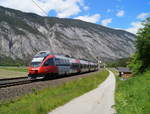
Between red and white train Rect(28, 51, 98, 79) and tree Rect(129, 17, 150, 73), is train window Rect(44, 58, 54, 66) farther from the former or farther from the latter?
tree Rect(129, 17, 150, 73)

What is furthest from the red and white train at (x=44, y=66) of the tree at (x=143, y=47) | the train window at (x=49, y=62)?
the tree at (x=143, y=47)

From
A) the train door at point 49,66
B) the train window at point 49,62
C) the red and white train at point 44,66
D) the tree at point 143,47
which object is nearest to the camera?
the red and white train at point 44,66

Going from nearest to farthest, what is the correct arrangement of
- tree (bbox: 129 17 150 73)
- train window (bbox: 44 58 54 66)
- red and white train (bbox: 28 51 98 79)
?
Result: red and white train (bbox: 28 51 98 79), train window (bbox: 44 58 54 66), tree (bbox: 129 17 150 73)

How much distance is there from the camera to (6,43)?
191 metres

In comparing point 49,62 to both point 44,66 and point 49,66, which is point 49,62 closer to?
point 49,66

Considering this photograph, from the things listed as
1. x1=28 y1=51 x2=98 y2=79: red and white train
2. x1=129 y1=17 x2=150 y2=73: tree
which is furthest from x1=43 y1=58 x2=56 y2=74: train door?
x1=129 y1=17 x2=150 y2=73: tree

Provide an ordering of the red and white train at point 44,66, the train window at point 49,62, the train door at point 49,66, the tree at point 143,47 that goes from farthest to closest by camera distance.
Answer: the tree at point 143,47 → the train window at point 49,62 → the train door at point 49,66 → the red and white train at point 44,66

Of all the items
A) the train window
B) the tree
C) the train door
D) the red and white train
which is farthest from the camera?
the tree

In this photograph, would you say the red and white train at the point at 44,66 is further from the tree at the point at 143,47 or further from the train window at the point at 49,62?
the tree at the point at 143,47

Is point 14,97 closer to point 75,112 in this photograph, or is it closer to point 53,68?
point 75,112

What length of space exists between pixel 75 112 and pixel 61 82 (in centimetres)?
1435

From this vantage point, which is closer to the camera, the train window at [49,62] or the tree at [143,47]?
the train window at [49,62]

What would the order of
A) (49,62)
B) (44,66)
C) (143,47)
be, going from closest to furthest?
(44,66) → (49,62) → (143,47)

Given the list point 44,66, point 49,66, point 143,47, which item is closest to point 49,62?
point 49,66
